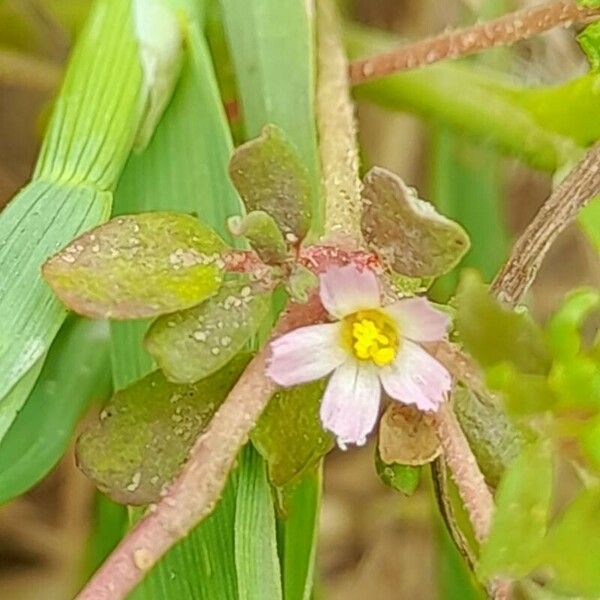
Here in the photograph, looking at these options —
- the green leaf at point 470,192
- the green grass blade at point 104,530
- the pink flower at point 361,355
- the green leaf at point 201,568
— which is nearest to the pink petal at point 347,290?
the pink flower at point 361,355

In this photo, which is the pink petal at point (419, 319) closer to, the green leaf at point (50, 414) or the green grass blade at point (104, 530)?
the green leaf at point (50, 414)

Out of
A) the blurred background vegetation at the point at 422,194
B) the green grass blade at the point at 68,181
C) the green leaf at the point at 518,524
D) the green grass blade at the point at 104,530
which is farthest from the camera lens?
the blurred background vegetation at the point at 422,194

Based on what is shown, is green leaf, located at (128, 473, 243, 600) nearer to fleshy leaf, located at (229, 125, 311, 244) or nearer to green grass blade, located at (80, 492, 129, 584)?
fleshy leaf, located at (229, 125, 311, 244)

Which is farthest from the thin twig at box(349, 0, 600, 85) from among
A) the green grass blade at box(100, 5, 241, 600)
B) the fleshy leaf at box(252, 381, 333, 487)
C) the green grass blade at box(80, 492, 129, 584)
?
the green grass blade at box(80, 492, 129, 584)

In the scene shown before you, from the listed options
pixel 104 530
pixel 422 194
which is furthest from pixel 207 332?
pixel 422 194

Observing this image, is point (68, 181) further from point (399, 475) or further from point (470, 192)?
point (470, 192)

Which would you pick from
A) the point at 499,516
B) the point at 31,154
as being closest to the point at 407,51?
the point at 499,516
